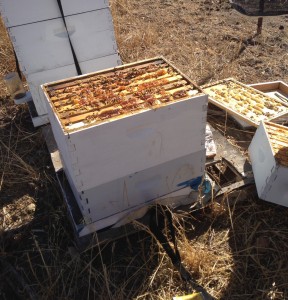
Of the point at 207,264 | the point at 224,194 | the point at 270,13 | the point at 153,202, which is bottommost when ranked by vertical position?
the point at 207,264

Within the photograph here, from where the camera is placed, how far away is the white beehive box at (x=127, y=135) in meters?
1.94

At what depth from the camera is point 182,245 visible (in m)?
2.35

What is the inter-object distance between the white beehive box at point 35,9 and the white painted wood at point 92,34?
0.07 metres

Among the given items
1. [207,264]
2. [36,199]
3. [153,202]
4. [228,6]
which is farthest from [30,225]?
[228,6]

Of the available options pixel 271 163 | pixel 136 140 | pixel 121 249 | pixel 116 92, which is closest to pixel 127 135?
pixel 136 140

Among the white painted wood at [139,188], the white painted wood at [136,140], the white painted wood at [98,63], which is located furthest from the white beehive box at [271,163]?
the white painted wood at [98,63]

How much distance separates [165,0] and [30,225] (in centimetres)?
556

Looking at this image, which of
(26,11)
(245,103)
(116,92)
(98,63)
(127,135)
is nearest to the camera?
(127,135)

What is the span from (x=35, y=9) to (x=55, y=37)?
28 centimetres

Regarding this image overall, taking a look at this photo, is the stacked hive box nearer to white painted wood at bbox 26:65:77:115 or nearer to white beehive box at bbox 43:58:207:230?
white painted wood at bbox 26:65:77:115

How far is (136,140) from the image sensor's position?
202 cm

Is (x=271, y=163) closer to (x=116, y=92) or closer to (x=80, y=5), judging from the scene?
(x=116, y=92)

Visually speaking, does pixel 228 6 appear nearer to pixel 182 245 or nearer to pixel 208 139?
pixel 208 139

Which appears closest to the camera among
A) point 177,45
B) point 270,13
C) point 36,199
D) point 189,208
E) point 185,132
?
point 185,132
